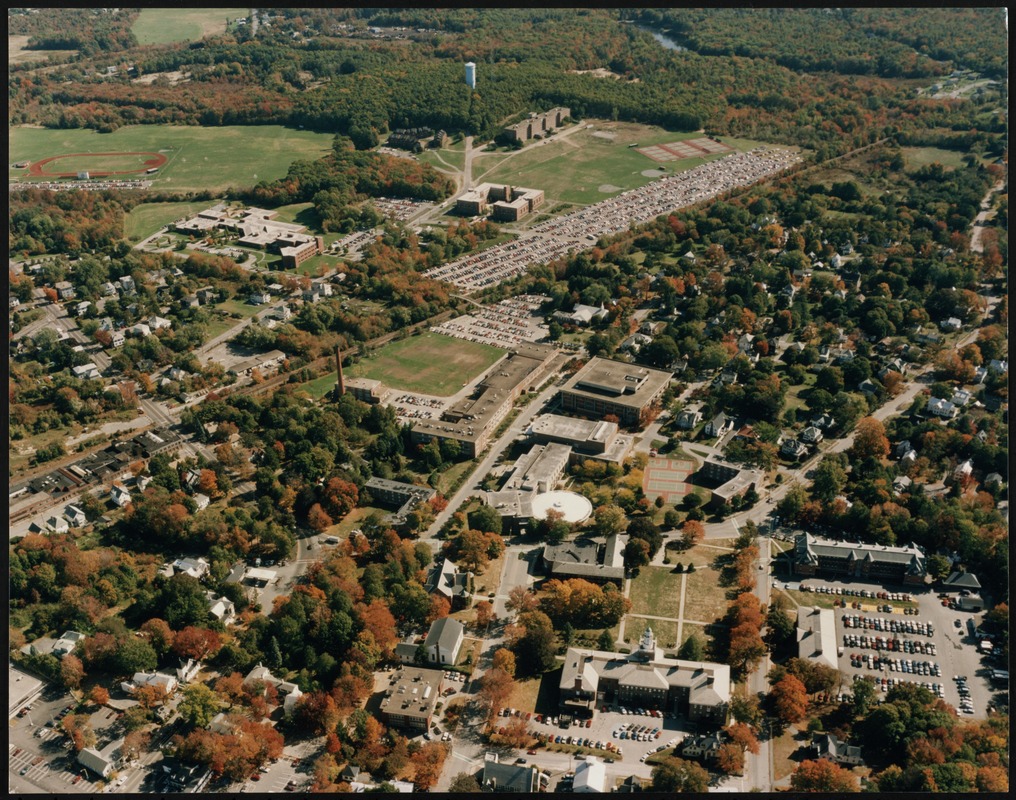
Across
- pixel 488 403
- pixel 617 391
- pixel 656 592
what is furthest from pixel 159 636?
pixel 617 391

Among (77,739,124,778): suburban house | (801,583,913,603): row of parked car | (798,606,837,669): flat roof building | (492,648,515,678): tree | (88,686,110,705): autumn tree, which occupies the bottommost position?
(77,739,124,778): suburban house

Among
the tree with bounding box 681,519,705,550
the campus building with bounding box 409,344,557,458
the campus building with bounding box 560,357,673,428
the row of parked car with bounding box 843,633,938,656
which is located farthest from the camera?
the campus building with bounding box 560,357,673,428

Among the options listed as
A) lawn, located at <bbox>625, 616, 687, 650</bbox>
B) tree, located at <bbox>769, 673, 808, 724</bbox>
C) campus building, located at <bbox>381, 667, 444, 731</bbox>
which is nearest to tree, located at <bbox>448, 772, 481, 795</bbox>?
campus building, located at <bbox>381, 667, 444, 731</bbox>

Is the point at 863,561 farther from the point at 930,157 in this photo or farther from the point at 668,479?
the point at 930,157

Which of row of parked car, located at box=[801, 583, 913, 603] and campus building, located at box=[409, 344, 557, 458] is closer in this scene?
row of parked car, located at box=[801, 583, 913, 603]

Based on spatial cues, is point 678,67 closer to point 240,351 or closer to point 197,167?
point 197,167

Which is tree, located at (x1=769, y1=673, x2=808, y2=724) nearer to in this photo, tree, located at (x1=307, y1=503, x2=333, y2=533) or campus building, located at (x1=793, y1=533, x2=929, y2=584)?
campus building, located at (x1=793, y1=533, x2=929, y2=584)

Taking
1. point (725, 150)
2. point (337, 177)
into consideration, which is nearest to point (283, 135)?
point (337, 177)

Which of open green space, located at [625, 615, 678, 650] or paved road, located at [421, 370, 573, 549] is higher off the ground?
paved road, located at [421, 370, 573, 549]
